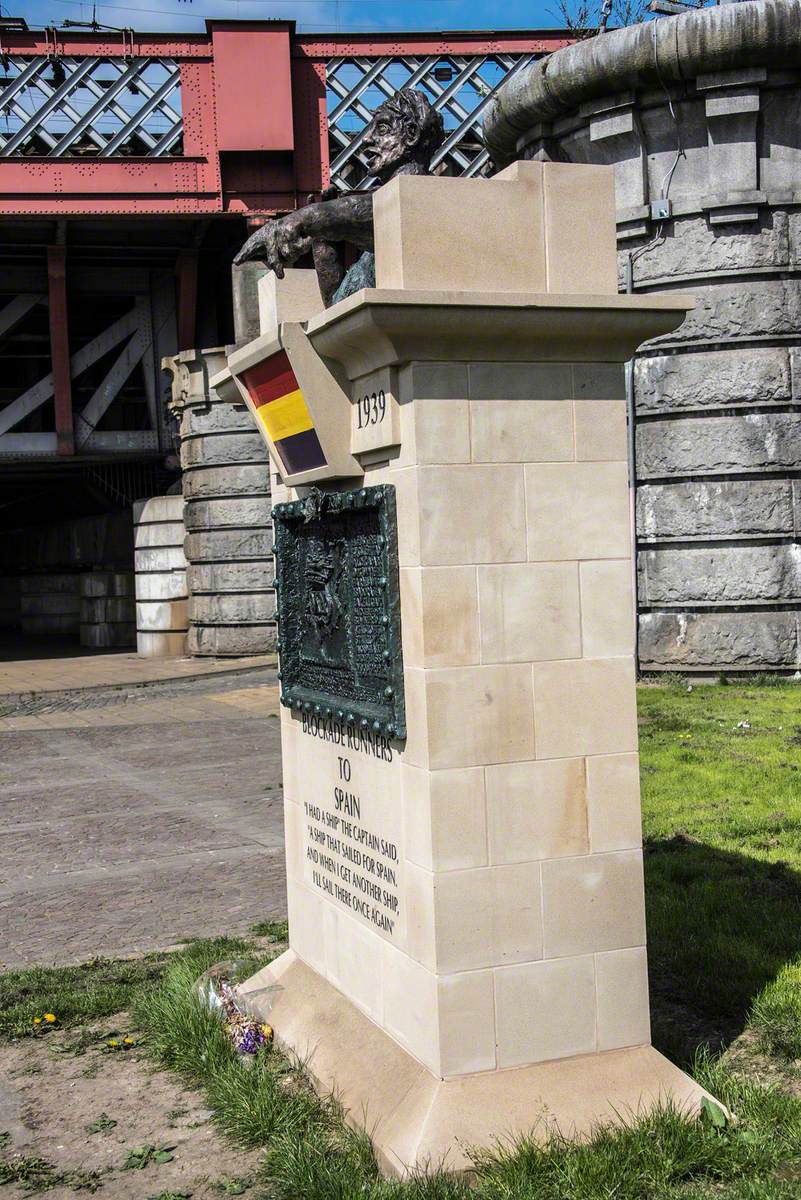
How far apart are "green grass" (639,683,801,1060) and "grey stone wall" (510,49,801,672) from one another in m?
1.96

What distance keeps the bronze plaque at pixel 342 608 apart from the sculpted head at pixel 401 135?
1.28 meters

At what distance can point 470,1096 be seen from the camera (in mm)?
4211

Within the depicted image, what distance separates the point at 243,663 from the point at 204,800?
10556 mm

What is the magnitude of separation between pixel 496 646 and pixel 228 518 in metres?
18.3

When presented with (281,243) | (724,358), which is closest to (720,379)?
(724,358)

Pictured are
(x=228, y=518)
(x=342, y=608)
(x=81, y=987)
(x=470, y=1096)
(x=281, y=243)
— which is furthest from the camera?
(x=228, y=518)

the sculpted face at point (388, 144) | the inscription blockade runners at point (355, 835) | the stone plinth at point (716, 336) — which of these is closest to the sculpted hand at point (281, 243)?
the sculpted face at point (388, 144)

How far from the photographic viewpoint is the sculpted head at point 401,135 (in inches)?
202

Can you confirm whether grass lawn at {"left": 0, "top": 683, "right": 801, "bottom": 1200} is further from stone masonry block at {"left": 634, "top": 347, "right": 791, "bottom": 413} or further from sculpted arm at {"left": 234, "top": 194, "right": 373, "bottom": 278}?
stone masonry block at {"left": 634, "top": 347, "right": 791, "bottom": 413}

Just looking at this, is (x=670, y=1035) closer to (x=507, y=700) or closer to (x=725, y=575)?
(x=507, y=700)

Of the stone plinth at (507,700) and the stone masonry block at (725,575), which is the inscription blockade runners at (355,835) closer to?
the stone plinth at (507,700)

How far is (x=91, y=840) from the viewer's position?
378 inches

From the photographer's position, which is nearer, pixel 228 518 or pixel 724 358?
pixel 724 358

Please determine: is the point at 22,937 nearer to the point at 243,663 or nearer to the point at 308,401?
the point at 308,401
